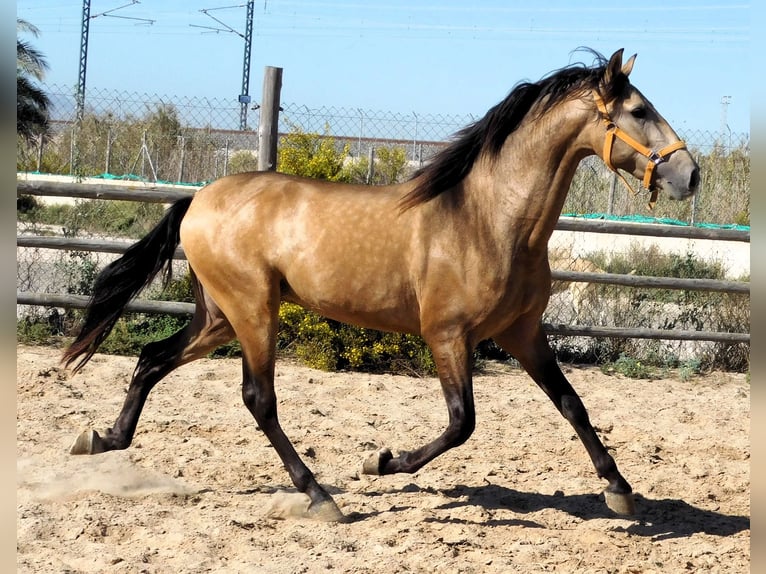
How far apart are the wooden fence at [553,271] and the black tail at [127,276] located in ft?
7.20

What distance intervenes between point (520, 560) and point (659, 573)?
0.55m

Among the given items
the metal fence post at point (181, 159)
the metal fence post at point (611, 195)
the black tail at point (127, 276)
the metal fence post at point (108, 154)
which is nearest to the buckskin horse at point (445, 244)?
the black tail at point (127, 276)

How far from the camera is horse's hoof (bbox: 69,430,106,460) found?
4.63 metres

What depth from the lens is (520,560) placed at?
364 cm

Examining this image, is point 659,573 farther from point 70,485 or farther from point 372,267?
point 70,485

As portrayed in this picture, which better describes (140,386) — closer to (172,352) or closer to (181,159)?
(172,352)

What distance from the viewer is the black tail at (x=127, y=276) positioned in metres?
4.96

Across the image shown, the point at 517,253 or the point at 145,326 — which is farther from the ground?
the point at 517,253

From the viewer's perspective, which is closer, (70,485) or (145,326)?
(70,485)

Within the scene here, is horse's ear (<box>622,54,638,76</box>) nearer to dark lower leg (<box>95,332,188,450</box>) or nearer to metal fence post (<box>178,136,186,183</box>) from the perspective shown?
dark lower leg (<box>95,332,188,450</box>)

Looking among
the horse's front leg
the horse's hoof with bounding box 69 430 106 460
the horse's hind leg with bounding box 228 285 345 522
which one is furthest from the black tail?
the horse's front leg

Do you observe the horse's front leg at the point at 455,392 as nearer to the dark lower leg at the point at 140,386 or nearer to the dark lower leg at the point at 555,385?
the dark lower leg at the point at 555,385

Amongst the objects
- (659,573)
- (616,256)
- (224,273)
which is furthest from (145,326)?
(616,256)

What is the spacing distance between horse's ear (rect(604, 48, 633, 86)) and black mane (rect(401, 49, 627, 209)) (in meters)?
0.14
